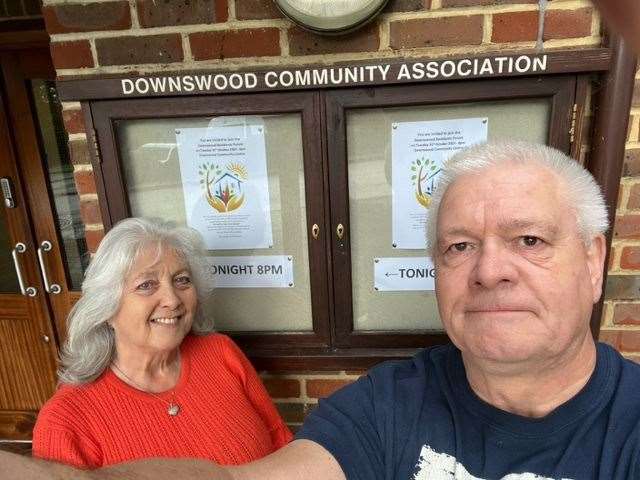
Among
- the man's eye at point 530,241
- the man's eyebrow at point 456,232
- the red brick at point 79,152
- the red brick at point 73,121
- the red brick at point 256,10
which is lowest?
the man's eye at point 530,241

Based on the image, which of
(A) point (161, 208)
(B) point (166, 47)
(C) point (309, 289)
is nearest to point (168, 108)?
(B) point (166, 47)

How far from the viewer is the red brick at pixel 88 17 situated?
1.44 meters

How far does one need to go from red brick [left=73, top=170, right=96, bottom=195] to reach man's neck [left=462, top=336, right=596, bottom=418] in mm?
1348

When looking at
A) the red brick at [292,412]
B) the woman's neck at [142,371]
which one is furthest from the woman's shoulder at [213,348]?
the red brick at [292,412]

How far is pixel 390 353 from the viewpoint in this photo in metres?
1.70

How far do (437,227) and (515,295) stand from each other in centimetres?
23

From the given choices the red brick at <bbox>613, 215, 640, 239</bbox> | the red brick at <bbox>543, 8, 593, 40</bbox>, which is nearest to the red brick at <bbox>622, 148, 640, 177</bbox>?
the red brick at <bbox>613, 215, 640, 239</bbox>

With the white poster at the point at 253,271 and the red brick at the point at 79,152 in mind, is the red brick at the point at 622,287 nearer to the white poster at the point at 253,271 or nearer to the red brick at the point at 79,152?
the white poster at the point at 253,271

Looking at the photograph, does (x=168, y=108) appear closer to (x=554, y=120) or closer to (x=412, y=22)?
(x=412, y=22)

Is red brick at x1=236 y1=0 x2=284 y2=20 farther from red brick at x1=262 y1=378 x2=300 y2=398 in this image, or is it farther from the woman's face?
red brick at x1=262 y1=378 x2=300 y2=398

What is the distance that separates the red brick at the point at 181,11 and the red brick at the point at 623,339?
5.32 feet

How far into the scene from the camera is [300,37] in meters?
1.42

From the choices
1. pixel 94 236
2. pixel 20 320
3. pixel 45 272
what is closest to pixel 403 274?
pixel 94 236

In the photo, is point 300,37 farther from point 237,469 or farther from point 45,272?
point 45,272
